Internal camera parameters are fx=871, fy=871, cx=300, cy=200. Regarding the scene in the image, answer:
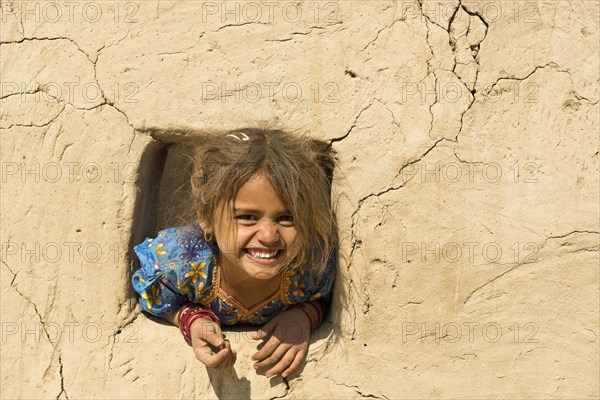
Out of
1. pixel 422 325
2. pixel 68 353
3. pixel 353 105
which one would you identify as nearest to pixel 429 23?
pixel 353 105

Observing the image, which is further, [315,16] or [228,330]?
[228,330]

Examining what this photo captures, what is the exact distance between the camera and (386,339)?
2787 mm

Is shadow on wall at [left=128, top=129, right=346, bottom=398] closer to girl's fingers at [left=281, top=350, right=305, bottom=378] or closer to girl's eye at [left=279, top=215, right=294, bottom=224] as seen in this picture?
girl's fingers at [left=281, top=350, right=305, bottom=378]

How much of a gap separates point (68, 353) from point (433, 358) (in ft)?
3.88

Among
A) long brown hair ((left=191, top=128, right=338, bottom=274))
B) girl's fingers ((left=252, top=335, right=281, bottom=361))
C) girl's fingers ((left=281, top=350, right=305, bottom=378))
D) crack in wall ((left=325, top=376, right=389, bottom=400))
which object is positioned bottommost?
crack in wall ((left=325, top=376, right=389, bottom=400))

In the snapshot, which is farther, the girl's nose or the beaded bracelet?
the beaded bracelet

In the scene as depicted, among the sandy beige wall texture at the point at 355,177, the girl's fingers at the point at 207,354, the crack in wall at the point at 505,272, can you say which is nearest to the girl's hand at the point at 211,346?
the girl's fingers at the point at 207,354

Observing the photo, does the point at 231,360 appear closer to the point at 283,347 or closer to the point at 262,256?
the point at 283,347

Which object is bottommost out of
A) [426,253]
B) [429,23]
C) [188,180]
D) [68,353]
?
[68,353]

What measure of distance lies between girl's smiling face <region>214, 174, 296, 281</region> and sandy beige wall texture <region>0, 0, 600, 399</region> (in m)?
0.22

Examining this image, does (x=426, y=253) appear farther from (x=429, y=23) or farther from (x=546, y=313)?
(x=429, y=23)

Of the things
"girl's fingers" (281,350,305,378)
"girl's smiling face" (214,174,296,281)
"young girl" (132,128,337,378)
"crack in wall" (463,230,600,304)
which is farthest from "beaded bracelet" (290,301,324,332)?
"crack in wall" (463,230,600,304)

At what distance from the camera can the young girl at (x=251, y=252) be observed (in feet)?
8.73

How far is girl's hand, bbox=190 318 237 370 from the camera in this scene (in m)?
2.62
